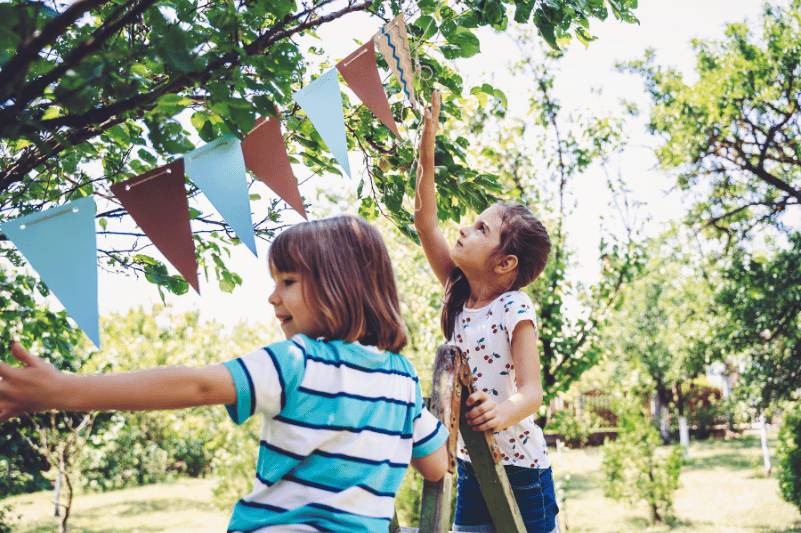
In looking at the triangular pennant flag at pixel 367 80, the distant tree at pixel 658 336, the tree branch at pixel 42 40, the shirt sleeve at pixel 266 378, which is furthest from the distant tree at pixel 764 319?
the tree branch at pixel 42 40

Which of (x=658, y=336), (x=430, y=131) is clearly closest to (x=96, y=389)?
(x=430, y=131)

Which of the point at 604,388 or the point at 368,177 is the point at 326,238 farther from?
the point at 604,388

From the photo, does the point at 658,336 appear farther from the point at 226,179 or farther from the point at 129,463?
the point at 226,179

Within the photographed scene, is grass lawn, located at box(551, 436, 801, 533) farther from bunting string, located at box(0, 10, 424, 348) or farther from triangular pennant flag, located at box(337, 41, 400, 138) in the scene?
bunting string, located at box(0, 10, 424, 348)

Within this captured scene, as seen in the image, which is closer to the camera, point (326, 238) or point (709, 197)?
point (326, 238)

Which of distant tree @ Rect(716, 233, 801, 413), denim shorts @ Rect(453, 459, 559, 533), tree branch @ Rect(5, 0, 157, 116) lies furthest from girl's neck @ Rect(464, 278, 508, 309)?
distant tree @ Rect(716, 233, 801, 413)

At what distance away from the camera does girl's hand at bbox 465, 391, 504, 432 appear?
1.60 meters

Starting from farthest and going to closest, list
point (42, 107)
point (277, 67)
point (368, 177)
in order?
point (368, 177), point (42, 107), point (277, 67)

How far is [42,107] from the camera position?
1.70m

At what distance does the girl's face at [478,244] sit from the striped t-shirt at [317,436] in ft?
2.65

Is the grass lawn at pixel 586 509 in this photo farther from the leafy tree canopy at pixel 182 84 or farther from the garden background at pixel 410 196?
the leafy tree canopy at pixel 182 84

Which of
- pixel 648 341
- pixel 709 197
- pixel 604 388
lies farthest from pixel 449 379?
pixel 604 388

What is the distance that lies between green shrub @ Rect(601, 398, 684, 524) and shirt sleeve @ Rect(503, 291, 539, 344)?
8.61m

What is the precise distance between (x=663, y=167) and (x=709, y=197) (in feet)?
2.66
